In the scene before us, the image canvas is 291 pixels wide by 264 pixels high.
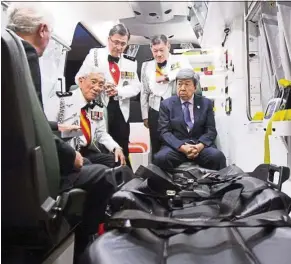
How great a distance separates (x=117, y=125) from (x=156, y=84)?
0.63m

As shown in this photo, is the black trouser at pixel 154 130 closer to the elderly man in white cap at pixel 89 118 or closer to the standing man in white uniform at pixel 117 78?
the standing man in white uniform at pixel 117 78

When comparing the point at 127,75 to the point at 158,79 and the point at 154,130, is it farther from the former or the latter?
the point at 154,130

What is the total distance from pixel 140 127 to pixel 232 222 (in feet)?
11.7

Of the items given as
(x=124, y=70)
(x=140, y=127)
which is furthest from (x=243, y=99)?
(x=140, y=127)

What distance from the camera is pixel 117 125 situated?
336 centimetres

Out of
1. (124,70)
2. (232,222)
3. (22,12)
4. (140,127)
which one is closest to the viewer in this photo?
(232,222)

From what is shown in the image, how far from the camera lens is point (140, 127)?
173 inches

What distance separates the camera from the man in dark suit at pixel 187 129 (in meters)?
2.79

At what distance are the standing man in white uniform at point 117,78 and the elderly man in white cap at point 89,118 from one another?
1.41 feet

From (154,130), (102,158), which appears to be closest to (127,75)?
(154,130)

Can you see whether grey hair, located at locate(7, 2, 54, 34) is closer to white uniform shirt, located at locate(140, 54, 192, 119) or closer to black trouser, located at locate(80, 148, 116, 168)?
black trouser, located at locate(80, 148, 116, 168)

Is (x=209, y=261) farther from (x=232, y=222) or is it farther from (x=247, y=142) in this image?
(x=247, y=142)

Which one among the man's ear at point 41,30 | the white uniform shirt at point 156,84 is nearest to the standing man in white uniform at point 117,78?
the white uniform shirt at point 156,84

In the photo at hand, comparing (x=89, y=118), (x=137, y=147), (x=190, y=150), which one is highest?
(x=89, y=118)
